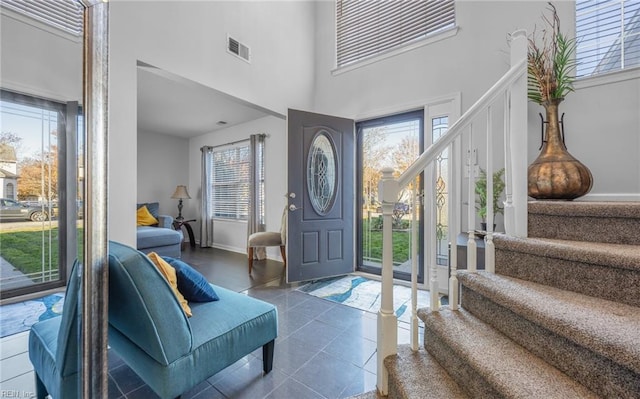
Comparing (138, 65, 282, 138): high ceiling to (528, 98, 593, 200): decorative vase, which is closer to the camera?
(528, 98, 593, 200): decorative vase

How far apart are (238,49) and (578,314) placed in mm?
3406

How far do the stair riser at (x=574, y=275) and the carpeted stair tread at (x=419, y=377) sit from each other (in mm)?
607

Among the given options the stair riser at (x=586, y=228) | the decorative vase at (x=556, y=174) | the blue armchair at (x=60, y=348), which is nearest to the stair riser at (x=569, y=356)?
the stair riser at (x=586, y=228)

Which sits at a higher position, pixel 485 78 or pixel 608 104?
pixel 485 78


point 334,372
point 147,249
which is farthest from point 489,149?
point 147,249

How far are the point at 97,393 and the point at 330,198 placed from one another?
2707 millimetres

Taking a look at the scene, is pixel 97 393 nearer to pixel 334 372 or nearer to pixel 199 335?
pixel 199 335

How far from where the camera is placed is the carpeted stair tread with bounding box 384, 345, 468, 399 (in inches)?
41.5

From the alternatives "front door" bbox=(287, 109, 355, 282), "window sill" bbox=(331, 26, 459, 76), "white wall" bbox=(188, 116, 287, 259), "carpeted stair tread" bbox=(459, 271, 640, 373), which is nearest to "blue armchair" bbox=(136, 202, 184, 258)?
"white wall" bbox=(188, 116, 287, 259)

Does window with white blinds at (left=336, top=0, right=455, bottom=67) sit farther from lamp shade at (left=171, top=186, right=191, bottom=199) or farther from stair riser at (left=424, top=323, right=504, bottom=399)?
lamp shade at (left=171, top=186, right=191, bottom=199)

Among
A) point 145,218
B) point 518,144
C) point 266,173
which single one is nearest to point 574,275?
point 518,144

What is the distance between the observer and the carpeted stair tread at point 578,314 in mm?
733

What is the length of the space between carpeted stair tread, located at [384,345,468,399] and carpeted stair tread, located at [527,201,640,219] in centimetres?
100

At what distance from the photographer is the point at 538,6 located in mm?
2445
